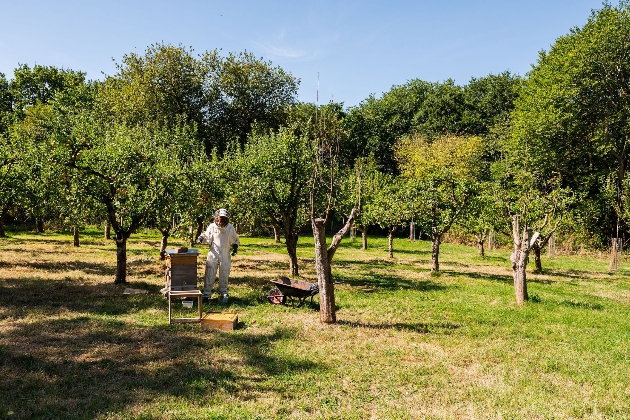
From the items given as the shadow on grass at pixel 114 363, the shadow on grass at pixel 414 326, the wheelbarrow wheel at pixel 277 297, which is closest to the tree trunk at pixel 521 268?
the shadow on grass at pixel 414 326

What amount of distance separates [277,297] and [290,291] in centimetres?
81

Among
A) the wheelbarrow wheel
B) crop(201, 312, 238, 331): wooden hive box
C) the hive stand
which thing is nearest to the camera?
crop(201, 312, 238, 331): wooden hive box

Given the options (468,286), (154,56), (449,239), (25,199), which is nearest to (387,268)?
(468,286)

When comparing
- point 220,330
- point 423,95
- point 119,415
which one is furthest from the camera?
point 423,95

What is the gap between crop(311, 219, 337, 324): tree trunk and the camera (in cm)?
966

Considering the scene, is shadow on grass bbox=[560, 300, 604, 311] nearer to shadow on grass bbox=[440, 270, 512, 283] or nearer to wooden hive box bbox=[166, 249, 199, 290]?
A: shadow on grass bbox=[440, 270, 512, 283]

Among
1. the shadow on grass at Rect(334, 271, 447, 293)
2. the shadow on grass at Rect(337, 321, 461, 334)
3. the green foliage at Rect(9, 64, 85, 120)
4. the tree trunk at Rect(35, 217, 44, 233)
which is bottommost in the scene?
the shadow on grass at Rect(337, 321, 461, 334)

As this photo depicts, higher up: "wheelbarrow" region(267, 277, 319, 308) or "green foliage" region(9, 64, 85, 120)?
"green foliage" region(9, 64, 85, 120)

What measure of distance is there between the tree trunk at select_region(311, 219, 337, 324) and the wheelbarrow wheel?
2040 millimetres

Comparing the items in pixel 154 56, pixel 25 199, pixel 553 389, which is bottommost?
pixel 553 389

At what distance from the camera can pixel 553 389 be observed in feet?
21.4

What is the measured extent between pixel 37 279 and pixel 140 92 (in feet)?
75.6

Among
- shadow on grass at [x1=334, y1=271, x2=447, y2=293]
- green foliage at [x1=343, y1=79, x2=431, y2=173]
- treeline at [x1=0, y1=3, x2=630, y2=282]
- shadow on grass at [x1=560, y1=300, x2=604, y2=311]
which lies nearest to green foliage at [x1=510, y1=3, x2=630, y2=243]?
treeline at [x1=0, y1=3, x2=630, y2=282]

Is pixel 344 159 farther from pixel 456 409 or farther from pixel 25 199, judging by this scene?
pixel 456 409
